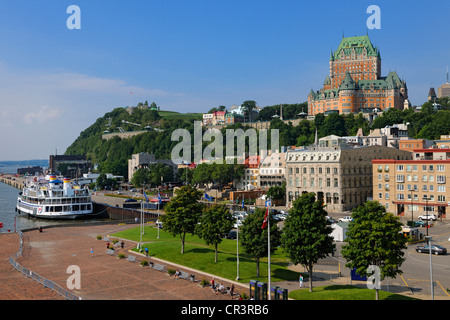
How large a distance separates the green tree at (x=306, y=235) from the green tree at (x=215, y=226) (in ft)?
29.7

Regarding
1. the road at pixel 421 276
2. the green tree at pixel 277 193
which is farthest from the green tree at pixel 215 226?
the green tree at pixel 277 193

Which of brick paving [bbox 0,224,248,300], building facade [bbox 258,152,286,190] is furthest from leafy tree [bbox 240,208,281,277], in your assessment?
building facade [bbox 258,152,286,190]

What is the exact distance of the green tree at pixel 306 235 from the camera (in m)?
36.3

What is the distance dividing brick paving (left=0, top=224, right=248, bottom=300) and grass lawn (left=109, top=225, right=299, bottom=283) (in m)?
2.31

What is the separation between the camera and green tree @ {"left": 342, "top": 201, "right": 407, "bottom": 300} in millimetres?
32688

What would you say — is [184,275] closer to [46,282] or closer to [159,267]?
[159,267]

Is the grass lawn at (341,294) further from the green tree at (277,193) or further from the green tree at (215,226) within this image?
the green tree at (277,193)

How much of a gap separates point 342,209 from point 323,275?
5160cm

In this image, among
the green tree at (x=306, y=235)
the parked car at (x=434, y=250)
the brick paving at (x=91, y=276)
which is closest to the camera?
the brick paving at (x=91, y=276)

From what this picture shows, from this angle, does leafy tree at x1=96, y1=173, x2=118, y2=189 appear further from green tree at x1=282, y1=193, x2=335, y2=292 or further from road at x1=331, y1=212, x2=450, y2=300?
green tree at x1=282, y1=193, x2=335, y2=292

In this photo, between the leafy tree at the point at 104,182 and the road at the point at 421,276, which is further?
the leafy tree at the point at 104,182

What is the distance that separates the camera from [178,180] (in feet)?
558
